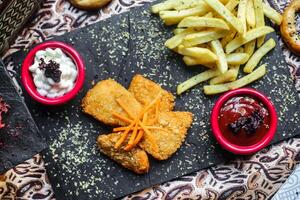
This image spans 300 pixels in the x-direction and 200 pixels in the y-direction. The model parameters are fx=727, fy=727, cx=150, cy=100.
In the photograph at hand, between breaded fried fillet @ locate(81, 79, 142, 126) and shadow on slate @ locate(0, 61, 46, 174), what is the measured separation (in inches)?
20.6

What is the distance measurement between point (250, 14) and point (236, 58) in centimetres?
30

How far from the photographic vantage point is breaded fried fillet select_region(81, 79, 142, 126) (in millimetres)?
4520

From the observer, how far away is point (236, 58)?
15.0 feet

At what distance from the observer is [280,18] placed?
471cm

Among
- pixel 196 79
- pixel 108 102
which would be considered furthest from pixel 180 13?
pixel 108 102

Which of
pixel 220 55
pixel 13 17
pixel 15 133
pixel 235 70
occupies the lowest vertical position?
pixel 15 133

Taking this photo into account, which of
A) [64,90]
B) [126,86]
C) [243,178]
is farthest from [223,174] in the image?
[64,90]

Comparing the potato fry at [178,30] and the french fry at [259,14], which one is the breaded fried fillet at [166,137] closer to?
the potato fry at [178,30]

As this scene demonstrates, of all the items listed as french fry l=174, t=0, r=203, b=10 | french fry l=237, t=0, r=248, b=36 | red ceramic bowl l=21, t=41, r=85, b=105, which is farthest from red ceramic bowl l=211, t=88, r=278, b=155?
red ceramic bowl l=21, t=41, r=85, b=105

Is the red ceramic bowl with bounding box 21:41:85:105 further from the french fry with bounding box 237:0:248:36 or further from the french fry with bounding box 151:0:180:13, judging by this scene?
the french fry with bounding box 237:0:248:36

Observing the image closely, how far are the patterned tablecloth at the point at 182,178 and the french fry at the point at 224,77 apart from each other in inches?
19.0

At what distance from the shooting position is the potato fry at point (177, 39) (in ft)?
15.0

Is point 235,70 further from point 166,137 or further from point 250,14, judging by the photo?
point 166,137

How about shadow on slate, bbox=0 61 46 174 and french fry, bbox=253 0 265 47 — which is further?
french fry, bbox=253 0 265 47
